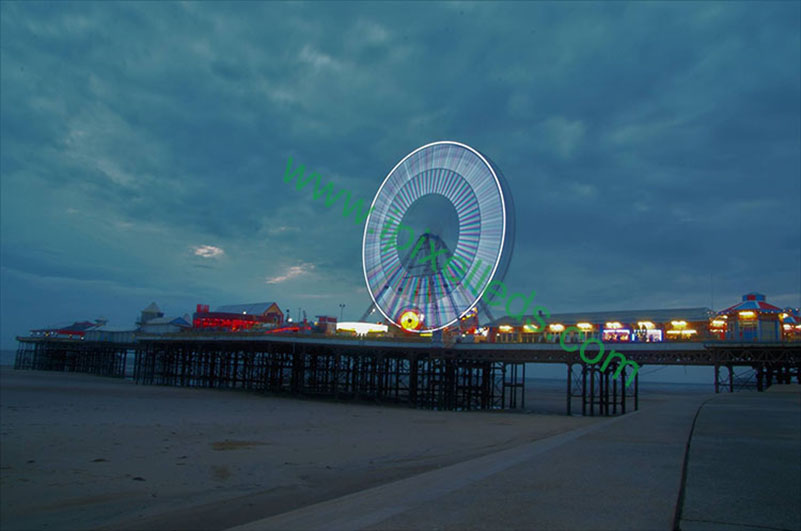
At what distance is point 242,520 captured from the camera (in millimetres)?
9367

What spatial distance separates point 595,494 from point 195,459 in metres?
12.7

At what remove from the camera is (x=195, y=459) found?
592 inches

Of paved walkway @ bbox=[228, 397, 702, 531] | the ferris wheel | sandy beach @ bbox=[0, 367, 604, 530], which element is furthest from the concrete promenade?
the ferris wheel

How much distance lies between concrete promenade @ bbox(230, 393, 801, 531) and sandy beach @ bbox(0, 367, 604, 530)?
15.6ft

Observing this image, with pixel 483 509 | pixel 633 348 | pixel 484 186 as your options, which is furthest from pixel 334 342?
pixel 483 509

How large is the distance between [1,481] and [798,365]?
41.0 m

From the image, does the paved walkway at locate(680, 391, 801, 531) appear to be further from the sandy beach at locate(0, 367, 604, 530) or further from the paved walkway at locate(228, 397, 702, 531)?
the sandy beach at locate(0, 367, 604, 530)

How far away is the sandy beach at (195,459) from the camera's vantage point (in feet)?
33.7

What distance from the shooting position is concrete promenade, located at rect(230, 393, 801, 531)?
435 centimetres

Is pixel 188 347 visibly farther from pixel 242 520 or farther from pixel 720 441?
pixel 720 441

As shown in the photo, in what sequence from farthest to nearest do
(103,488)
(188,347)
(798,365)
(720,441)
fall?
1. (188,347)
2. (798,365)
3. (103,488)
4. (720,441)

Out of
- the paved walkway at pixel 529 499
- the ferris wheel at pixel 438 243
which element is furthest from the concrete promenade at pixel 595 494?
the ferris wheel at pixel 438 243

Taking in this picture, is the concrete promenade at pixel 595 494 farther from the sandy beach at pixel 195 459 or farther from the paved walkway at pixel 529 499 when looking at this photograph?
the sandy beach at pixel 195 459

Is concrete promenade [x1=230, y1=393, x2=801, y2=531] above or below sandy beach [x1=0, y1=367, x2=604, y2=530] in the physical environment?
above
